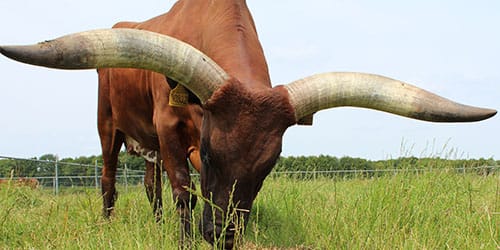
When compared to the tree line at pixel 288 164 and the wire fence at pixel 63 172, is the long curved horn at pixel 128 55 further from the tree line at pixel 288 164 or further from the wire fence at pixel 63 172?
the wire fence at pixel 63 172

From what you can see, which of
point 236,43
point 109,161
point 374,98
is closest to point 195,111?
point 236,43

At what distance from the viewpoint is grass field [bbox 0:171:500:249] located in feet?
13.0

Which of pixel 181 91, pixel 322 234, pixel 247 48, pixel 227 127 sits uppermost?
pixel 247 48

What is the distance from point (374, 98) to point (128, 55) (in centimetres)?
163

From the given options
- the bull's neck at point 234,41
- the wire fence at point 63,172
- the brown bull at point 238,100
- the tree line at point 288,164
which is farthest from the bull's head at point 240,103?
the wire fence at point 63,172

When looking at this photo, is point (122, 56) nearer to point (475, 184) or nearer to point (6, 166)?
point (475, 184)

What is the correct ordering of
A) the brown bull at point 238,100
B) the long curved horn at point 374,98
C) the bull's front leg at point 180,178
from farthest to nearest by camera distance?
1. the bull's front leg at point 180,178
2. the long curved horn at point 374,98
3. the brown bull at point 238,100

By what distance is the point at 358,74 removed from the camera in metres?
3.79

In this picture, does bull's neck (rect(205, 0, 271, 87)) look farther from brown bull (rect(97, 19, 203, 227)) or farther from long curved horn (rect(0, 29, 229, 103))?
brown bull (rect(97, 19, 203, 227))

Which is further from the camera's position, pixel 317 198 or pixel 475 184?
pixel 475 184

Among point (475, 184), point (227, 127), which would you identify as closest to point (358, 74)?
point (227, 127)

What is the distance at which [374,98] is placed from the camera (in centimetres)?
371

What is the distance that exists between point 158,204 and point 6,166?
7.51m

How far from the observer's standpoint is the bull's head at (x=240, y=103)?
3.31 metres
